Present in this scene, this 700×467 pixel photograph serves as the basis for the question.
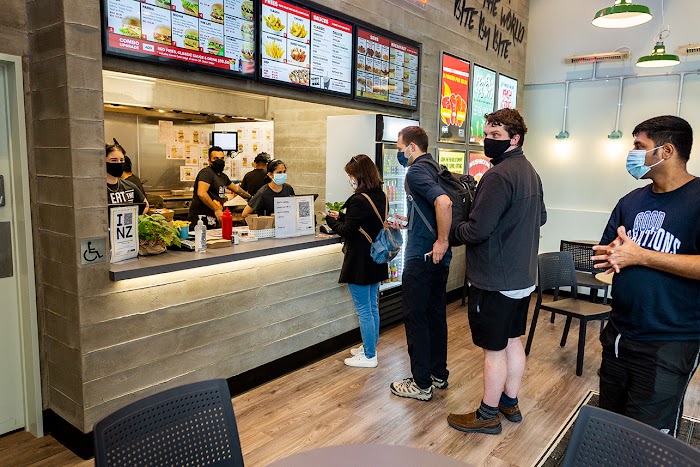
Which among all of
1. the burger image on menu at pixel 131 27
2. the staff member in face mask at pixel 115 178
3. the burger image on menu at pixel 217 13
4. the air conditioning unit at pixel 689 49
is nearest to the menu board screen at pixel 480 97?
the air conditioning unit at pixel 689 49

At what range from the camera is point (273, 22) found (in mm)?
3828

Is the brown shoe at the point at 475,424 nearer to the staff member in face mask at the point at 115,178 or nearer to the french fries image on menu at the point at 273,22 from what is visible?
the staff member in face mask at the point at 115,178

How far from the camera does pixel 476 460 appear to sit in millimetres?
3045

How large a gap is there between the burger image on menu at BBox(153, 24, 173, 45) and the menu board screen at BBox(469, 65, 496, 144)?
425 centimetres

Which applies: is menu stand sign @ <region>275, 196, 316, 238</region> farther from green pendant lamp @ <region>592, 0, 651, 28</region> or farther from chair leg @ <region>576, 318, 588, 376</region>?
green pendant lamp @ <region>592, 0, 651, 28</region>

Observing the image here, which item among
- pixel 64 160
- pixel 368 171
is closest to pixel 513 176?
pixel 368 171

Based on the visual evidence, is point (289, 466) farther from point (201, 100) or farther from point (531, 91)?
point (531, 91)

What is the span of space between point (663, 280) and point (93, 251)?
2.77m

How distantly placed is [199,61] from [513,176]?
207 cm

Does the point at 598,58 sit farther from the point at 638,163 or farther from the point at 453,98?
the point at 638,163

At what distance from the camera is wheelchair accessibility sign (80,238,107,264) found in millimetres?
2869

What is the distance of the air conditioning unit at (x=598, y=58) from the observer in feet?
21.6

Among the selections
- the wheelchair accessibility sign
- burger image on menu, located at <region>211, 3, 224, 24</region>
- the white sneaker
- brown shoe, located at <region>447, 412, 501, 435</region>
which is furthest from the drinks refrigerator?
the wheelchair accessibility sign

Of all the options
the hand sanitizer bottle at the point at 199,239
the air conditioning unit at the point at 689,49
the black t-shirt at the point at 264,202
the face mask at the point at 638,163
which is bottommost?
the hand sanitizer bottle at the point at 199,239
